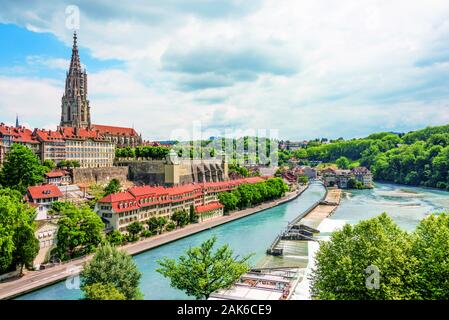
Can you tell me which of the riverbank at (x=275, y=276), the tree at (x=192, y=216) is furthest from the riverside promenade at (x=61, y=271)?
the riverbank at (x=275, y=276)

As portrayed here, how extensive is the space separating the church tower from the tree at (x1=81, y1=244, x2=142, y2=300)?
3240 centimetres

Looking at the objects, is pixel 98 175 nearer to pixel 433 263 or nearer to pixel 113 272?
pixel 113 272

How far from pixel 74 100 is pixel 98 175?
14.5 meters

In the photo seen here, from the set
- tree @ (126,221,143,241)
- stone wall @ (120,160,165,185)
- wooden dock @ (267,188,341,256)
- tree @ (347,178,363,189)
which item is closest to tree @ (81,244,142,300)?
tree @ (126,221,143,241)

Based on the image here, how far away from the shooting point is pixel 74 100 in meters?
41.1

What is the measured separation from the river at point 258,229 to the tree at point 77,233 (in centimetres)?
196

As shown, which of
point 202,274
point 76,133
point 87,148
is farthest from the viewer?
point 87,148

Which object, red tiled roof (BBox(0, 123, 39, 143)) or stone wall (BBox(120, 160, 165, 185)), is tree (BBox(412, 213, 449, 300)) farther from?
red tiled roof (BBox(0, 123, 39, 143))

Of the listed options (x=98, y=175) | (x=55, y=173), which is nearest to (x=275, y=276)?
(x=55, y=173)

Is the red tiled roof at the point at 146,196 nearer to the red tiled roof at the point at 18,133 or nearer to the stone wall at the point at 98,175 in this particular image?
the stone wall at the point at 98,175

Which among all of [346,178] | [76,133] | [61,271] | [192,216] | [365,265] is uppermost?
[76,133]

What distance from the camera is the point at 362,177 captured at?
56.6 meters
